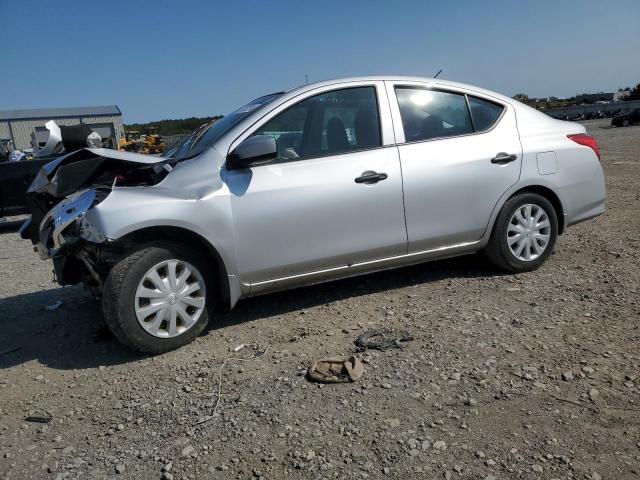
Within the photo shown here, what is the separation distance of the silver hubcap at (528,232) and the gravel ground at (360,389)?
0.74ft

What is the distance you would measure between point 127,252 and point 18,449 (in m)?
Answer: 1.39

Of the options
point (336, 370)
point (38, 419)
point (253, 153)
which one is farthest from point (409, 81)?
point (38, 419)

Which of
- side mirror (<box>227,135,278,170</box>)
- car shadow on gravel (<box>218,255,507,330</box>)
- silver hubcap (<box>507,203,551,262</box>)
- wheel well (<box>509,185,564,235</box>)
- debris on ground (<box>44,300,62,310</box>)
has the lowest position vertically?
car shadow on gravel (<box>218,255,507,330</box>)

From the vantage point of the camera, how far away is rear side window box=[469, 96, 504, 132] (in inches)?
186

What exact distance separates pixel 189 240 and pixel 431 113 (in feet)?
7.55

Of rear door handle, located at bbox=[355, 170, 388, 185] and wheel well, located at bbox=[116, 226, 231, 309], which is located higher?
rear door handle, located at bbox=[355, 170, 388, 185]

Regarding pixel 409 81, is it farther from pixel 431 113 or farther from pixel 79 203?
pixel 79 203

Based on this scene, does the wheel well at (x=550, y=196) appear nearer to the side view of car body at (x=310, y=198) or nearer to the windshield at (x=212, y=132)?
the side view of car body at (x=310, y=198)

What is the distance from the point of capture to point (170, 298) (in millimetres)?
3756

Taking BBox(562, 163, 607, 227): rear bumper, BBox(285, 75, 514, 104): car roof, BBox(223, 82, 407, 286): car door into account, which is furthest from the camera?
BBox(562, 163, 607, 227): rear bumper

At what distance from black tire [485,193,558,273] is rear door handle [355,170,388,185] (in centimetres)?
128

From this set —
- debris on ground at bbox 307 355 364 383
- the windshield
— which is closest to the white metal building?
the windshield

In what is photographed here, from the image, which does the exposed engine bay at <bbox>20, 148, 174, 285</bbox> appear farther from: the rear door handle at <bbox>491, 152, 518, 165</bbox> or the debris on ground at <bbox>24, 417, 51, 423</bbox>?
the rear door handle at <bbox>491, 152, 518, 165</bbox>

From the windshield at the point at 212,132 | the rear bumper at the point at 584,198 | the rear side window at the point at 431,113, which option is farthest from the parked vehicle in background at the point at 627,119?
the windshield at the point at 212,132
